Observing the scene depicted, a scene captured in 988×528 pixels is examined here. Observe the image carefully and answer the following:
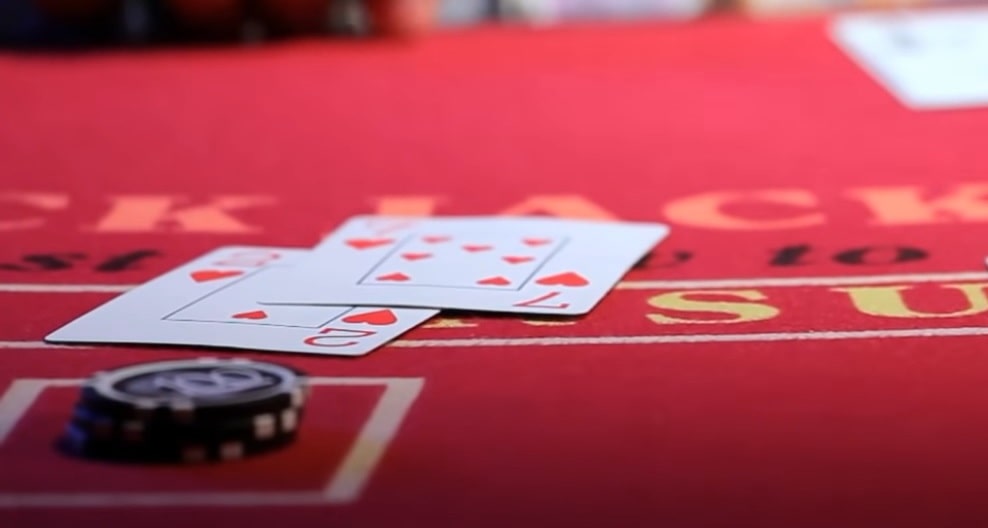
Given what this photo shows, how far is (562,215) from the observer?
166 centimetres

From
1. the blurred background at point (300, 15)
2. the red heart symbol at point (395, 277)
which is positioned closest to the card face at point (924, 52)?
the blurred background at point (300, 15)

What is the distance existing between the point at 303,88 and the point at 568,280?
1102 millimetres

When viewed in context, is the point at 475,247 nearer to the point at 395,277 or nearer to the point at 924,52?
the point at 395,277

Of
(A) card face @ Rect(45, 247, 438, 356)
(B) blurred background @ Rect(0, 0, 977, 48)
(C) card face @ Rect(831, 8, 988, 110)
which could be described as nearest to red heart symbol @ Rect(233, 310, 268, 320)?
(A) card face @ Rect(45, 247, 438, 356)

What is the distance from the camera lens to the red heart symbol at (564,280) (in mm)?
1329

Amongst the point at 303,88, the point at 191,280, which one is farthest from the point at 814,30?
the point at 191,280

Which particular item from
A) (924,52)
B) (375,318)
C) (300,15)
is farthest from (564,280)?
(300,15)

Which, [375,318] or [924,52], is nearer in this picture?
[375,318]

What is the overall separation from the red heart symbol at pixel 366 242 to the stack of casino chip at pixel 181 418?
463mm

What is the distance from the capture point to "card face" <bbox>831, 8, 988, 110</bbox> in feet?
7.36

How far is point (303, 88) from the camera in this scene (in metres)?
2.36

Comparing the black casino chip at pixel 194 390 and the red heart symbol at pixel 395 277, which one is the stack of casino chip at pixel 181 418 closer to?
the black casino chip at pixel 194 390

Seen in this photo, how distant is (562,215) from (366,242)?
26 cm

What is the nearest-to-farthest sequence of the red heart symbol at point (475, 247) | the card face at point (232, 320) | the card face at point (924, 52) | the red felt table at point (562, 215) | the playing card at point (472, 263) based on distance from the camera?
1. the red felt table at point (562, 215)
2. the card face at point (232, 320)
3. the playing card at point (472, 263)
4. the red heart symbol at point (475, 247)
5. the card face at point (924, 52)
